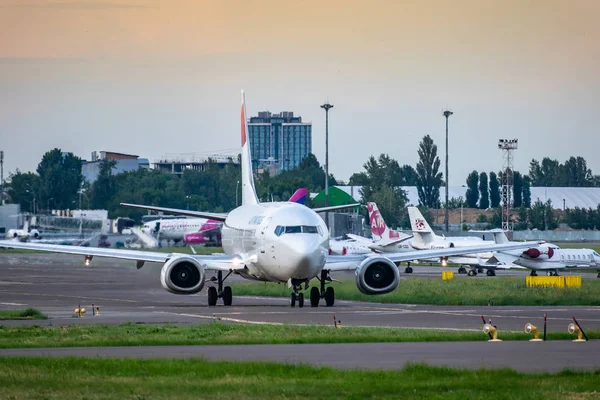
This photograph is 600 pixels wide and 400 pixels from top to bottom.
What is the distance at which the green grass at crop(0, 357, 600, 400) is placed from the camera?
648 inches

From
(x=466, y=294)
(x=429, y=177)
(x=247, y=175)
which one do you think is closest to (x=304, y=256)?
(x=466, y=294)

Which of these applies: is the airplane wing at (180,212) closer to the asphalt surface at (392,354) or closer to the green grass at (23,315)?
the green grass at (23,315)

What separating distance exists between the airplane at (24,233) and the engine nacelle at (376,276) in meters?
62.7

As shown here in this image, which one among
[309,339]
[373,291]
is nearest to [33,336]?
[309,339]

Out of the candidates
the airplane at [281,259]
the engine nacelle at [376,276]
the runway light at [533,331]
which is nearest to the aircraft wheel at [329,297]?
the airplane at [281,259]

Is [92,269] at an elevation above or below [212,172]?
below

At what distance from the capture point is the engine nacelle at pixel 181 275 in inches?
1550

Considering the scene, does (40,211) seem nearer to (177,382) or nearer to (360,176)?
(360,176)

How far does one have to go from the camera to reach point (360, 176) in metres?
189

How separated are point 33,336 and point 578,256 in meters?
58.9

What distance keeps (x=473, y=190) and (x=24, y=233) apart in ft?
358

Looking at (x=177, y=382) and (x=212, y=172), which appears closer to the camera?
(x=177, y=382)

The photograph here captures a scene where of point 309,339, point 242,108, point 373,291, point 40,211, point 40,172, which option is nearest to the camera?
point 309,339

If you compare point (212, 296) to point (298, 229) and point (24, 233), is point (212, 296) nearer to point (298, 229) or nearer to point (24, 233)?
point (298, 229)
